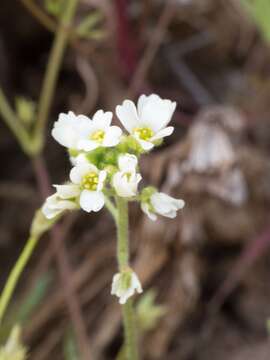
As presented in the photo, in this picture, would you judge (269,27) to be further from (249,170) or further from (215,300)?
(215,300)

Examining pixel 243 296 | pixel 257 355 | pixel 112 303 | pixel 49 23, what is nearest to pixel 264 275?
pixel 243 296

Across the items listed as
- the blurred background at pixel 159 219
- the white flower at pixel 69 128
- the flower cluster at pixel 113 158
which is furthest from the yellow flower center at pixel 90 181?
the blurred background at pixel 159 219

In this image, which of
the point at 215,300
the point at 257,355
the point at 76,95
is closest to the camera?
the point at 257,355

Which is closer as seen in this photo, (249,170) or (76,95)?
(249,170)

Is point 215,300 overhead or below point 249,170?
below

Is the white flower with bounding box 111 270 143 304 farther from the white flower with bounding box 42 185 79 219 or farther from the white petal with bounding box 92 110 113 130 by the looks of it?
the white petal with bounding box 92 110 113 130

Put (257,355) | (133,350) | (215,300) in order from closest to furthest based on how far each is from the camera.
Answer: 1. (133,350)
2. (257,355)
3. (215,300)
